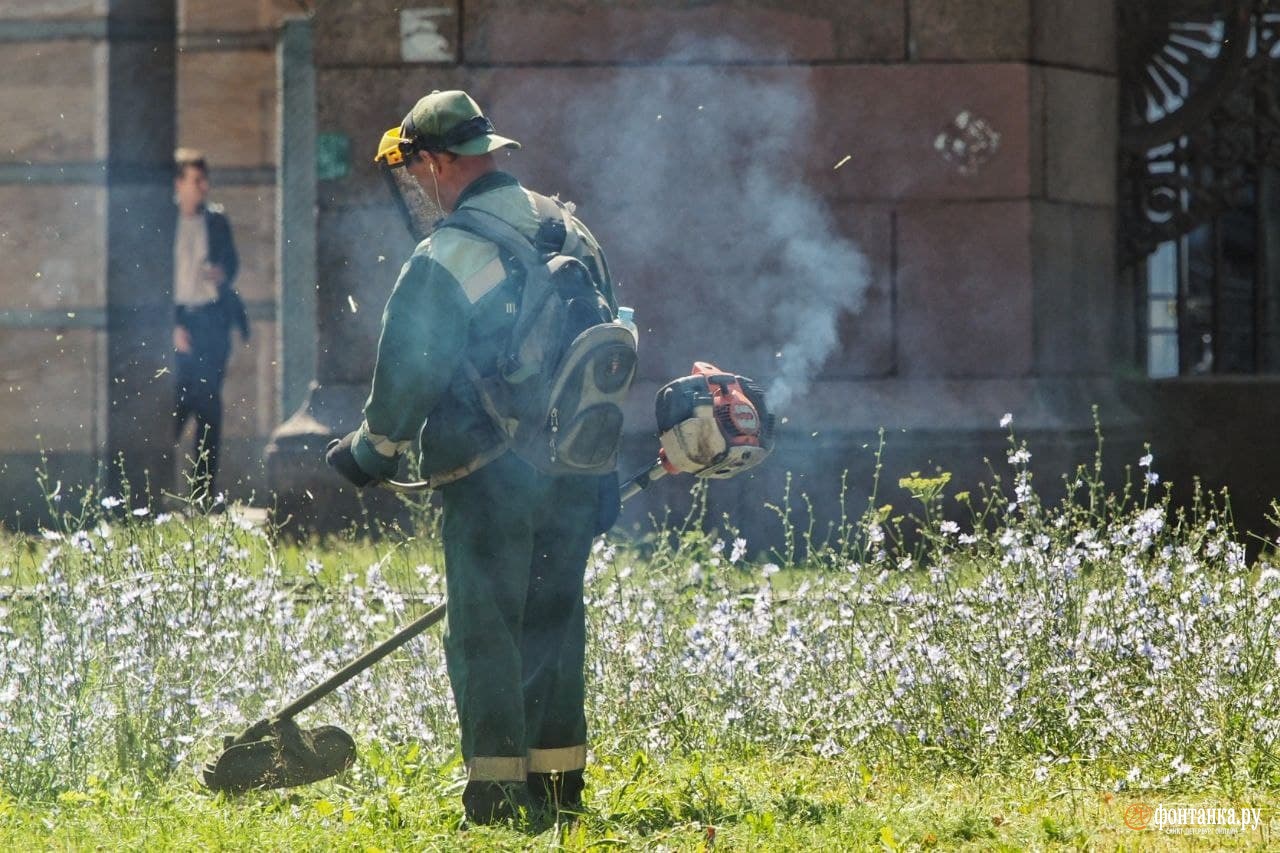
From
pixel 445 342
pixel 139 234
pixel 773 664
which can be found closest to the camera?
pixel 445 342

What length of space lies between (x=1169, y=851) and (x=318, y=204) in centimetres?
571

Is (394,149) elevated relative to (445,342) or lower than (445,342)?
elevated

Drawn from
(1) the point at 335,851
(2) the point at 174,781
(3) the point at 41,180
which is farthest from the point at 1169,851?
(3) the point at 41,180

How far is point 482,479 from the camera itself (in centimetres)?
473

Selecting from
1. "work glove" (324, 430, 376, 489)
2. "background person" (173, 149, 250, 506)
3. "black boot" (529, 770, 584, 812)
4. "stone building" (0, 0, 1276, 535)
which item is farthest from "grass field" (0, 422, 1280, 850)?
"background person" (173, 149, 250, 506)

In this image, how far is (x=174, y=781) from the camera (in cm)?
532

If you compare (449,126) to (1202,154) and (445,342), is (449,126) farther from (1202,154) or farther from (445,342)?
(1202,154)

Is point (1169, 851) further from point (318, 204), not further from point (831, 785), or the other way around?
point (318, 204)

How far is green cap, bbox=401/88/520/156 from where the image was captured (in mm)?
4707

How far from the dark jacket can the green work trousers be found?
5.76 meters

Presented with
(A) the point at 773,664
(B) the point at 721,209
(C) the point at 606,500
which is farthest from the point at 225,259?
(C) the point at 606,500

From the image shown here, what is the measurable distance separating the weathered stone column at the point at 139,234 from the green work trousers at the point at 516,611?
6426mm

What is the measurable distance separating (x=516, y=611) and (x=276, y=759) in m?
0.88

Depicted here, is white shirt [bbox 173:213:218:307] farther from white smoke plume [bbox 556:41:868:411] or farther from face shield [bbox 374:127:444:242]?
face shield [bbox 374:127:444:242]
